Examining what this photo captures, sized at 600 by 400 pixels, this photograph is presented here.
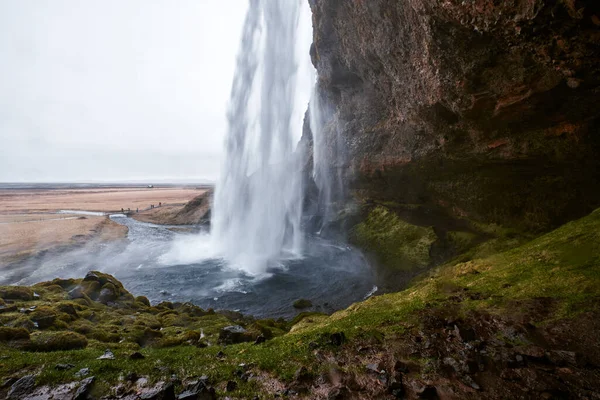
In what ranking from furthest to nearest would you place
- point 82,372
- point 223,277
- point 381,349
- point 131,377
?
point 223,277 → point 381,349 → point 82,372 → point 131,377

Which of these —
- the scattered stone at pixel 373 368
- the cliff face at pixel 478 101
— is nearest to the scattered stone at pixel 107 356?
the scattered stone at pixel 373 368

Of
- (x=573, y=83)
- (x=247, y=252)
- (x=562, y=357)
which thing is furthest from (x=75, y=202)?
(x=573, y=83)

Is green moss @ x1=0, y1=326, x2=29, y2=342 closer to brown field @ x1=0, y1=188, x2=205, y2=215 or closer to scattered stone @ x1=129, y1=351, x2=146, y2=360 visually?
scattered stone @ x1=129, y1=351, x2=146, y2=360

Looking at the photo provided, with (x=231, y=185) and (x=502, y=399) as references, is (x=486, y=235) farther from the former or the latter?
(x=231, y=185)

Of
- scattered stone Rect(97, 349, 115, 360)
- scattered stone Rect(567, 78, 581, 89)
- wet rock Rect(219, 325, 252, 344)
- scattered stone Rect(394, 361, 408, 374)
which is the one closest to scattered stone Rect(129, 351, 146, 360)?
scattered stone Rect(97, 349, 115, 360)

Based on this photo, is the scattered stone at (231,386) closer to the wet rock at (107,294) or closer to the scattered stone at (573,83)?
the wet rock at (107,294)

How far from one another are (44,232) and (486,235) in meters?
65.1

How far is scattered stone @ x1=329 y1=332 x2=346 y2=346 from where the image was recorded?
11203 mm

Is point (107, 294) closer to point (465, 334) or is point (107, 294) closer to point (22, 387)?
point (22, 387)

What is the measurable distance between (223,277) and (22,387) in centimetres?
2178

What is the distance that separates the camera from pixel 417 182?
32062 mm

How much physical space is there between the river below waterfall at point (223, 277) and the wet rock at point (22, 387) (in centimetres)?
1488

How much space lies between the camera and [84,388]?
8.74 meters

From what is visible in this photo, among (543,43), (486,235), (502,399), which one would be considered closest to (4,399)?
(502,399)
